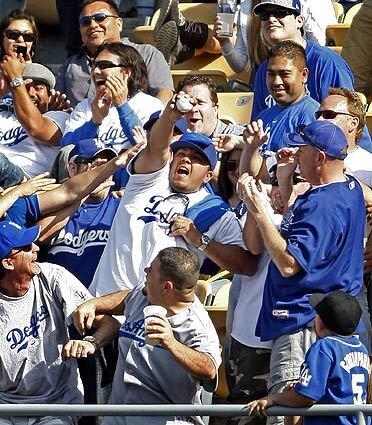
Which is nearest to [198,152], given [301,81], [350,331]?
[301,81]

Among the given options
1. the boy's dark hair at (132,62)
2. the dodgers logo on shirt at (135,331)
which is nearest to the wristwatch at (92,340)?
the dodgers logo on shirt at (135,331)

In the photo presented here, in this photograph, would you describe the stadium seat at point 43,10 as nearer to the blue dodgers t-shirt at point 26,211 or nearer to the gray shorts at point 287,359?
the blue dodgers t-shirt at point 26,211

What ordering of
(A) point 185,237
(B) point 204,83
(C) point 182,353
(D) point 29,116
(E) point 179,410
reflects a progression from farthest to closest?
1. (D) point 29,116
2. (B) point 204,83
3. (A) point 185,237
4. (C) point 182,353
5. (E) point 179,410

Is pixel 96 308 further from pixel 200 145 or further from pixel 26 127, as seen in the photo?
pixel 26 127

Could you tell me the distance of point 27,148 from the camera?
8719mm

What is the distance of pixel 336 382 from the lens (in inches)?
239

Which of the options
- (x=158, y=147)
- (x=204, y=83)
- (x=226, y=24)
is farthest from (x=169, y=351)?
(x=226, y=24)

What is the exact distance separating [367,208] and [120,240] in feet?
4.05

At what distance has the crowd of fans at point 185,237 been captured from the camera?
654 centimetres

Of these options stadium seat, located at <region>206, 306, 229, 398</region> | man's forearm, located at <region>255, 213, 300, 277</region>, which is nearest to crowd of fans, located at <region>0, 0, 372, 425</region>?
man's forearm, located at <region>255, 213, 300, 277</region>

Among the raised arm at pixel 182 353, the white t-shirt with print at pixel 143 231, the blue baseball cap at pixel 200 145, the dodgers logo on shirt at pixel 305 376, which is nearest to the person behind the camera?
the dodgers logo on shirt at pixel 305 376

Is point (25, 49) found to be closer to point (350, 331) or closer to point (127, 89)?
point (127, 89)

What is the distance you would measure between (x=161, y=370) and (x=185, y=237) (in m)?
0.79

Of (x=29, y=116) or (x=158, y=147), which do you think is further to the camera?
(x=29, y=116)
